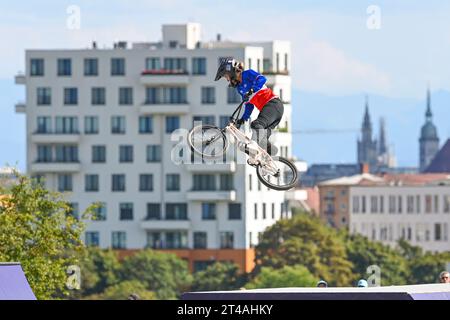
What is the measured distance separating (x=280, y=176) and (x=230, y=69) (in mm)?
2804

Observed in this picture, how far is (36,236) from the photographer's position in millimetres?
96188

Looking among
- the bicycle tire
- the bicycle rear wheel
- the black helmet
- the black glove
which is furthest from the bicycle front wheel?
the black helmet

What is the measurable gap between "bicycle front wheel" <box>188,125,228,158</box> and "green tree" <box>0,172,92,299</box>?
128 feet

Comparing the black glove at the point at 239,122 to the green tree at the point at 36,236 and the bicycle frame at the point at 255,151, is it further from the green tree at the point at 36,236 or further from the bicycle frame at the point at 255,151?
the green tree at the point at 36,236

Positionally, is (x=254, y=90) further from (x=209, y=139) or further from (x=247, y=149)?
(x=209, y=139)

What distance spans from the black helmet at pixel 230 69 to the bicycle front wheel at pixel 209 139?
4.26ft

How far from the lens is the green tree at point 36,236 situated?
303ft

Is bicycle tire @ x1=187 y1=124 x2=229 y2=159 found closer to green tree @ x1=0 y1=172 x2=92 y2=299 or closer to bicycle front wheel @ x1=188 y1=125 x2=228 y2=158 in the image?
bicycle front wheel @ x1=188 y1=125 x2=228 y2=158

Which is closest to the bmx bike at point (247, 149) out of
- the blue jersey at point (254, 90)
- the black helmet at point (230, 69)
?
the blue jersey at point (254, 90)

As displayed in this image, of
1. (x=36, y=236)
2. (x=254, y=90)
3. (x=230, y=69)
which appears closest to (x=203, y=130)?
(x=254, y=90)

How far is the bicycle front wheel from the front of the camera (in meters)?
50.8
